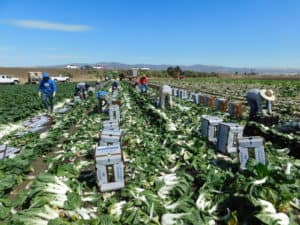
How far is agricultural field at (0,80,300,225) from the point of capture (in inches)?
163

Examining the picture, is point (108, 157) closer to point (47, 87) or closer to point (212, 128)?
point (212, 128)

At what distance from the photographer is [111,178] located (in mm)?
5512

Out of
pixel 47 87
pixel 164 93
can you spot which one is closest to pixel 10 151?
pixel 47 87

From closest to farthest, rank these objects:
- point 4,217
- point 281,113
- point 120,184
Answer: point 4,217
point 120,184
point 281,113

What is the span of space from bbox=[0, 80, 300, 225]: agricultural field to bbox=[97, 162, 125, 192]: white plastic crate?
11 centimetres

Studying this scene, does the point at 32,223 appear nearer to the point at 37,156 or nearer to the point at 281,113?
the point at 37,156

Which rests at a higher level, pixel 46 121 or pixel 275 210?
pixel 275 210

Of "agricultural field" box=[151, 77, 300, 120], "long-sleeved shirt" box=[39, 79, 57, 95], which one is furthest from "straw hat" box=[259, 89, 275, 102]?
"long-sleeved shirt" box=[39, 79, 57, 95]

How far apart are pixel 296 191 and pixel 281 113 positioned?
10.0 meters

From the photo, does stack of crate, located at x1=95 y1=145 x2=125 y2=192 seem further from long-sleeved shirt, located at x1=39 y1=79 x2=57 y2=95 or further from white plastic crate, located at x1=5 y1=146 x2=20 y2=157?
long-sleeved shirt, located at x1=39 y1=79 x2=57 y2=95

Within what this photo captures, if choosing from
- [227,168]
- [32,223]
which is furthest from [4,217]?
[227,168]

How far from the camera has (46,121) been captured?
1299 centimetres

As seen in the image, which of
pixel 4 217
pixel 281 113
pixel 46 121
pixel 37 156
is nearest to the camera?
pixel 4 217

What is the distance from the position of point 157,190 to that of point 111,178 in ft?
2.89
